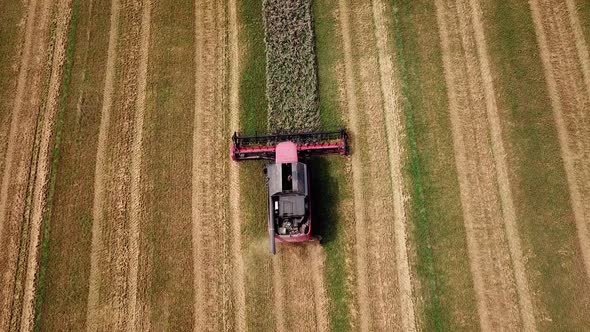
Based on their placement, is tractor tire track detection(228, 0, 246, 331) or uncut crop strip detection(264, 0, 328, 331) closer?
uncut crop strip detection(264, 0, 328, 331)

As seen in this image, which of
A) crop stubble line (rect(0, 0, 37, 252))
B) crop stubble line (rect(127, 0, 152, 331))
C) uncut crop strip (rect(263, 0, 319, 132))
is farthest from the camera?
crop stubble line (rect(0, 0, 37, 252))

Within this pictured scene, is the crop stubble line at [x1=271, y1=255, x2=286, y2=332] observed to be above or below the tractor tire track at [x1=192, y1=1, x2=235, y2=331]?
below

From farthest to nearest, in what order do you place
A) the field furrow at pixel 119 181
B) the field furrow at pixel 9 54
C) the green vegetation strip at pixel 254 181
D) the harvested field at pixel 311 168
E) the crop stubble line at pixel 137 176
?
the field furrow at pixel 9 54, the field furrow at pixel 119 181, the crop stubble line at pixel 137 176, the green vegetation strip at pixel 254 181, the harvested field at pixel 311 168

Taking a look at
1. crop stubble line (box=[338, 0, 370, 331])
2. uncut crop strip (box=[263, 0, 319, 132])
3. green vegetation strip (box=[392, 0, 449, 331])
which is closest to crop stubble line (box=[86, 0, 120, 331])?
uncut crop strip (box=[263, 0, 319, 132])

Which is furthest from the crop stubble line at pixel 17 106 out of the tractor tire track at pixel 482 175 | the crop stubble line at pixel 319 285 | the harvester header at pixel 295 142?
the tractor tire track at pixel 482 175

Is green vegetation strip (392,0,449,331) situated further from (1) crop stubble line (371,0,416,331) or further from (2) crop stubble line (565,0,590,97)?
(2) crop stubble line (565,0,590,97)

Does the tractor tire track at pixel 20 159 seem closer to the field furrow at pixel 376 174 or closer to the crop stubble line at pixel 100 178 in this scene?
the crop stubble line at pixel 100 178

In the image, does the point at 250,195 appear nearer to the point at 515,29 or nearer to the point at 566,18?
the point at 515,29

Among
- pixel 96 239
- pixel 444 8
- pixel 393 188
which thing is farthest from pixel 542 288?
pixel 96 239
